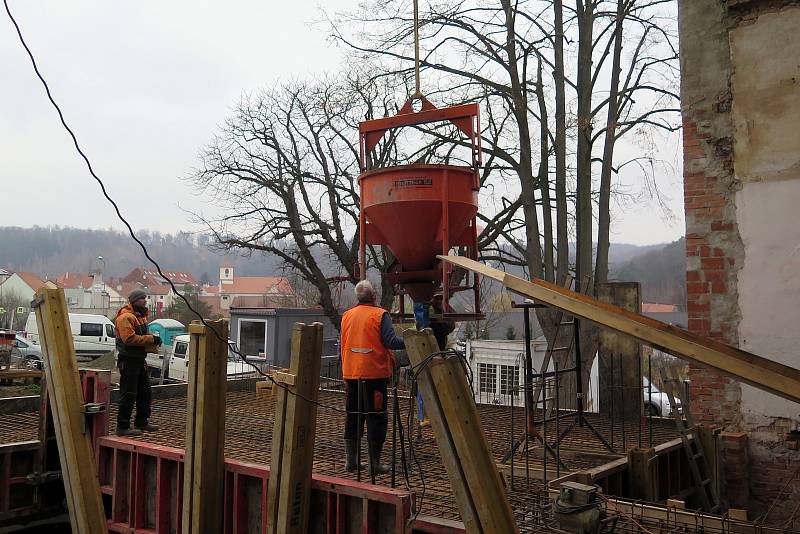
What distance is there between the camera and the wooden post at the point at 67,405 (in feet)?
19.1

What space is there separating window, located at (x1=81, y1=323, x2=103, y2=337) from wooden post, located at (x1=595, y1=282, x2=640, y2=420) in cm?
2691

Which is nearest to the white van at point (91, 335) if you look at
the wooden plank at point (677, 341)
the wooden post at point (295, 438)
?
the wooden post at point (295, 438)

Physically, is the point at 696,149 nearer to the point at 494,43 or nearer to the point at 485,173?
A: the point at 494,43

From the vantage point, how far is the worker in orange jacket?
7.51 m

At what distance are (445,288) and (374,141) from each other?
238 cm

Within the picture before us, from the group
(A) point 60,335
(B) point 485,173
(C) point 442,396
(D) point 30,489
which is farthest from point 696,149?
(B) point 485,173

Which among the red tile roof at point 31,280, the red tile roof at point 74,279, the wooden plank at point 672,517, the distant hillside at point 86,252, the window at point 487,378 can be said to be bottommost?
the window at point 487,378

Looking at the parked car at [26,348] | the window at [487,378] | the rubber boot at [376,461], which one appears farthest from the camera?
the parked car at [26,348]

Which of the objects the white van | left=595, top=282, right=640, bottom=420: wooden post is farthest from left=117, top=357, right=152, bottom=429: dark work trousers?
the white van

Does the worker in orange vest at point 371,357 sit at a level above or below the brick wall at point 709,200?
below

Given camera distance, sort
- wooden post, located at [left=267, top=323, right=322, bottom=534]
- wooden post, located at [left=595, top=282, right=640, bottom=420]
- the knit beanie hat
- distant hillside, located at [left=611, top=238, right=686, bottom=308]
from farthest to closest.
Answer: distant hillside, located at [left=611, top=238, right=686, bottom=308] → wooden post, located at [left=595, top=282, right=640, bottom=420] → the knit beanie hat → wooden post, located at [left=267, top=323, right=322, bottom=534]

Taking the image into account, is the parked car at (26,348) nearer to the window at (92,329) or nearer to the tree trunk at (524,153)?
the window at (92,329)

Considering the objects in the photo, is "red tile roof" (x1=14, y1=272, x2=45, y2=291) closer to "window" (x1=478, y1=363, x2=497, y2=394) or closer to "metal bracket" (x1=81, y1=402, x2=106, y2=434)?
"window" (x1=478, y1=363, x2=497, y2=394)

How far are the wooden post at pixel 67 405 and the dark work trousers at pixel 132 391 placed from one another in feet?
4.30
